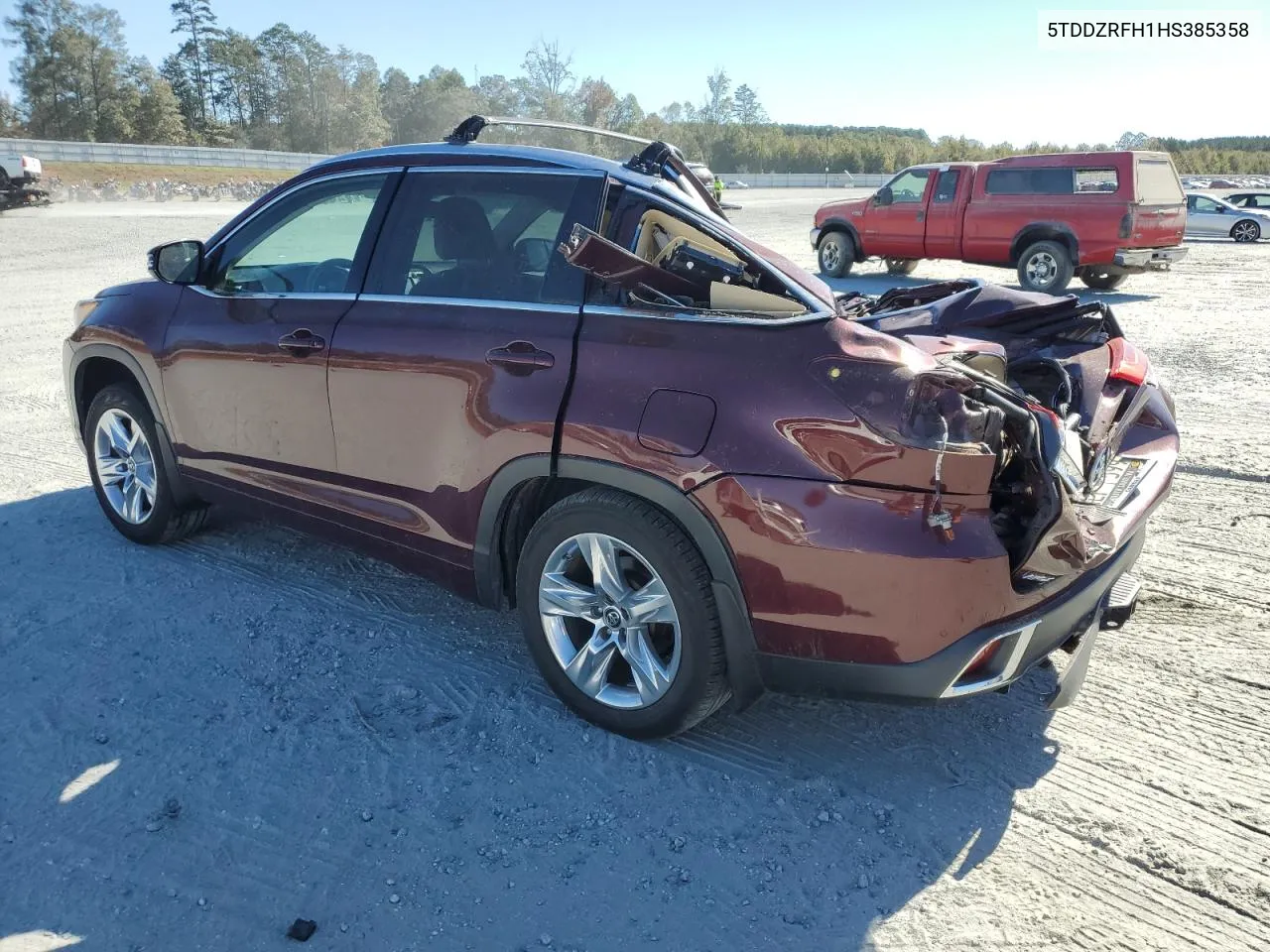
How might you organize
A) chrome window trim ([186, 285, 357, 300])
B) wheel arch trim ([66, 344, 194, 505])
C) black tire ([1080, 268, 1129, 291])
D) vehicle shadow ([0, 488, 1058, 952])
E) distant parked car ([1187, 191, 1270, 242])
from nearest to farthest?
vehicle shadow ([0, 488, 1058, 952]) < chrome window trim ([186, 285, 357, 300]) < wheel arch trim ([66, 344, 194, 505]) < black tire ([1080, 268, 1129, 291]) < distant parked car ([1187, 191, 1270, 242])

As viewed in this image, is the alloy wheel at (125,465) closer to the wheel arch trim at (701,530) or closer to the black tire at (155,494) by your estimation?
the black tire at (155,494)

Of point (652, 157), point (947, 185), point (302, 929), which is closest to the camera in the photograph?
point (302, 929)

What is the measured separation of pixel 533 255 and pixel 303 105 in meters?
88.1

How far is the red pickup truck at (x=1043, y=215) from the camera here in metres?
13.6

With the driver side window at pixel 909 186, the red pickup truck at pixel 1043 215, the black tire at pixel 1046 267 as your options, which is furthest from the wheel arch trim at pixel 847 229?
the black tire at pixel 1046 267

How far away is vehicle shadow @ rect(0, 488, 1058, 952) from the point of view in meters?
2.47

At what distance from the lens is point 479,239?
11.5 feet

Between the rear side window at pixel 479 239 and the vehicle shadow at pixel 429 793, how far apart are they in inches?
53.8

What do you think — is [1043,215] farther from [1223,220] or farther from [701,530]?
[1223,220]

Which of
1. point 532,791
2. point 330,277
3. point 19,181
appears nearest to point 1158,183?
point 330,277

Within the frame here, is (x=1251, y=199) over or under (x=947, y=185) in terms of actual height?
under

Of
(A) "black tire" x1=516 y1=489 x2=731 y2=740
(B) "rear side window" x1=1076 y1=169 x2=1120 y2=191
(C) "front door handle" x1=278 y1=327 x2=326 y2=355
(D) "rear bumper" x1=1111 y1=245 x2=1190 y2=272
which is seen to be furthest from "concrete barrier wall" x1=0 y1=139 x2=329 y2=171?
(A) "black tire" x1=516 y1=489 x2=731 y2=740

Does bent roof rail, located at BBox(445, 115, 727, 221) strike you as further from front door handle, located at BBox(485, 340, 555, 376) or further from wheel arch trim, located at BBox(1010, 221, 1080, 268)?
wheel arch trim, located at BBox(1010, 221, 1080, 268)

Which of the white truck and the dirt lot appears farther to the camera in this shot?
the white truck
